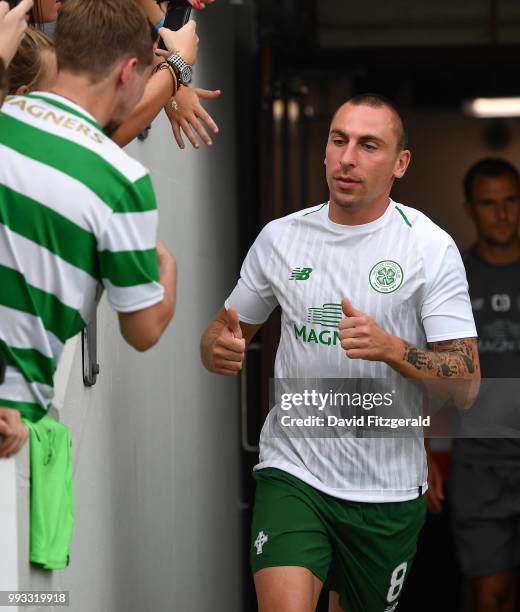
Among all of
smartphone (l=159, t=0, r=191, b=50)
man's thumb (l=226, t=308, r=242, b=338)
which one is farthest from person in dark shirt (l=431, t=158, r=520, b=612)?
smartphone (l=159, t=0, r=191, b=50)

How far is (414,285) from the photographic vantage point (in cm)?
377

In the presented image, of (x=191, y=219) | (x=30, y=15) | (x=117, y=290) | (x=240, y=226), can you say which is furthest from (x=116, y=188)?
(x=240, y=226)

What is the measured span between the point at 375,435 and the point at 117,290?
59.7 inches

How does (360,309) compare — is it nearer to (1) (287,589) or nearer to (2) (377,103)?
(2) (377,103)

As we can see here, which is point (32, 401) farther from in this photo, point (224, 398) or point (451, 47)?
point (451, 47)

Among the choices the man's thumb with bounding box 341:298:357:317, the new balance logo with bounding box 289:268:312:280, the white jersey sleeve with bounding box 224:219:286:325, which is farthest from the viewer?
the white jersey sleeve with bounding box 224:219:286:325

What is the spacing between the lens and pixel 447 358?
12.0 feet

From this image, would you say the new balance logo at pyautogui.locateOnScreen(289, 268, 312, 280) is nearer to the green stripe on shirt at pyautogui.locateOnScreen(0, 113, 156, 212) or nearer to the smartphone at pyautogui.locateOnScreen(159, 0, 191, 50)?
the smartphone at pyautogui.locateOnScreen(159, 0, 191, 50)

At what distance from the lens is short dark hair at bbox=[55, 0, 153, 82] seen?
256 cm

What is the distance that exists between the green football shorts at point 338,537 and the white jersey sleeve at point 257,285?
0.51 metres

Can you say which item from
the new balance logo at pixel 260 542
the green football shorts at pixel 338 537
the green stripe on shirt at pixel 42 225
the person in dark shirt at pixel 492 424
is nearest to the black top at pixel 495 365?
the person in dark shirt at pixel 492 424

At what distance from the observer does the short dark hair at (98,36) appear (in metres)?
2.56

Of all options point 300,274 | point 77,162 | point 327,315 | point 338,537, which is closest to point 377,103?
point 300,274

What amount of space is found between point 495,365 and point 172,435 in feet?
5.06
